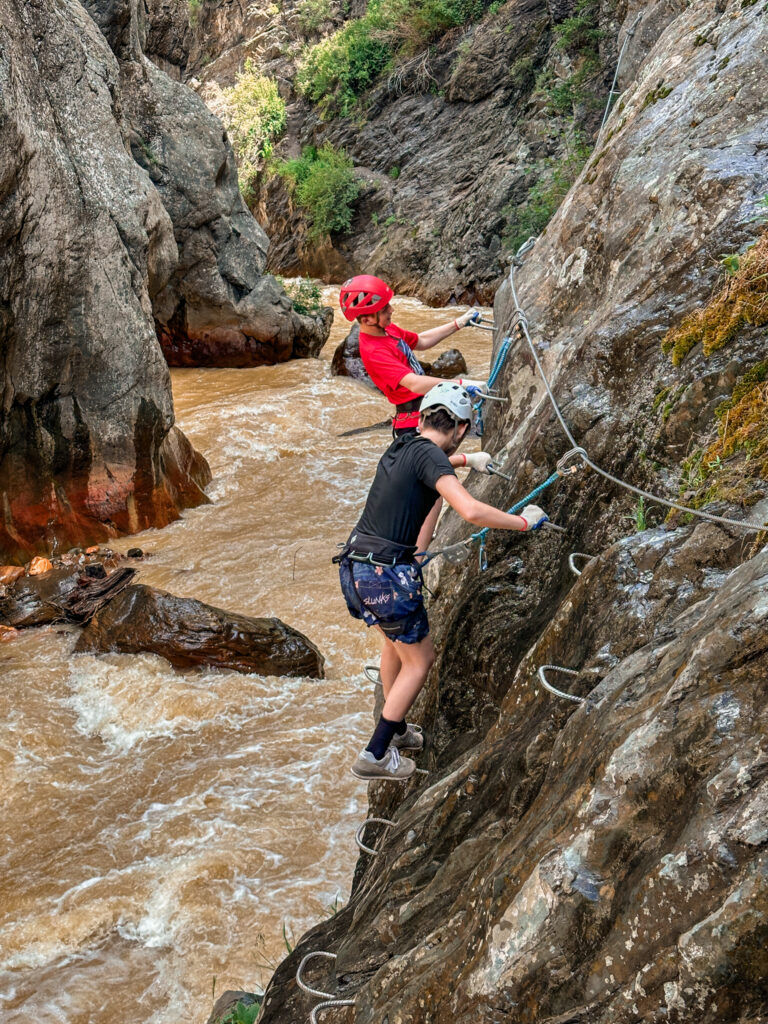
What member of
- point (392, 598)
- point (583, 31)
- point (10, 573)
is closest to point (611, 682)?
point (392, 598)

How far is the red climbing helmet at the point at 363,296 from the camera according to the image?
441 cm

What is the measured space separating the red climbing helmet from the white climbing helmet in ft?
3.60

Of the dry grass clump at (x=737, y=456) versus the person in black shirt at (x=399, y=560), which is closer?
the dry grass clump at (x=737, y=456)

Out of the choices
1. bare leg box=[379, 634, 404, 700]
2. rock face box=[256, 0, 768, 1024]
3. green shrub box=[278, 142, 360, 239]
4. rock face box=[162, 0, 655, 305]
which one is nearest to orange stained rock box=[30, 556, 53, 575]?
rock face box=[256, 0, 768, 1024]

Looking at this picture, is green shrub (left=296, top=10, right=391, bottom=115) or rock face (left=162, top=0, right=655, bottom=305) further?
green shrub (left=296, top=10, right=391, bottom=115)

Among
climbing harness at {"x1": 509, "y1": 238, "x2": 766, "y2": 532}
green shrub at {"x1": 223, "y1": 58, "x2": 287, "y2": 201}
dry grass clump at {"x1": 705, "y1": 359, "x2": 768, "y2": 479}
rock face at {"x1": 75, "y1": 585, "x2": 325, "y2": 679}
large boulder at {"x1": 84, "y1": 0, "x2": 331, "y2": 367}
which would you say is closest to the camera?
climbing harness at {"x1": 509, "y1": 238, "x2": 766, "y2": 532}

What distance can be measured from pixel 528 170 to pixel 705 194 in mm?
18042

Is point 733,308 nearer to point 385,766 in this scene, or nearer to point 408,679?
point 408,679

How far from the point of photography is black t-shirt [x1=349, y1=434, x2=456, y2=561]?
340 cm

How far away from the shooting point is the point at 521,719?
285cm

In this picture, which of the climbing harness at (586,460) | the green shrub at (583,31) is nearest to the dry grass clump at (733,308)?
the climbing harness at (586,460)

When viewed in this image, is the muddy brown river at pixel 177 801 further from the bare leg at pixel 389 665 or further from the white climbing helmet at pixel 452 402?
the white climbing helmet at pixel 452 402

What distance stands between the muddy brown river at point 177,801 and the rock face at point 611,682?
1176 millimetres

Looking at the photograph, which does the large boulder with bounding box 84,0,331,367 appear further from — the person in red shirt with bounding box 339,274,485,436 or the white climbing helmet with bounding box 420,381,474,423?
the white climbing helmet with bounding box 420,381,474,423
